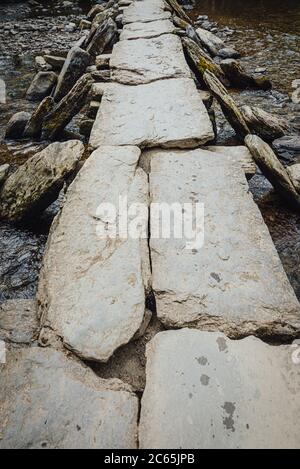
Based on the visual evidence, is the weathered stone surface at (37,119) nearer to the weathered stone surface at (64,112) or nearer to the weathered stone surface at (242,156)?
the weathered stone surface at (64,112)

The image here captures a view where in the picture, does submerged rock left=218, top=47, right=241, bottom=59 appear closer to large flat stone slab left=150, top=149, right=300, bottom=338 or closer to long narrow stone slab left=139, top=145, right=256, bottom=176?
long narrow stone slab left=139, top=145, right=256, bottom=176

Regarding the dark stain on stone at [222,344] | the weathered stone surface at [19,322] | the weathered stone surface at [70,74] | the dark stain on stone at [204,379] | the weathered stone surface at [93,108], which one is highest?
the weathered stone surface at [70,74]

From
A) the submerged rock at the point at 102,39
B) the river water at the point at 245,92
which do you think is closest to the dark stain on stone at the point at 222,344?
the river water at the point at 245,92

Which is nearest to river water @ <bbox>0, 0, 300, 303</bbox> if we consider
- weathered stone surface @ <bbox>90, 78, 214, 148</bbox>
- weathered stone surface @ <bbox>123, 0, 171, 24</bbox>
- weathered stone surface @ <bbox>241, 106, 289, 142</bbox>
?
weathered stone surface @ <bbox>241, 106, 289, 142</bbox>

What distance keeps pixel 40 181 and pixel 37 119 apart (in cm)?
138

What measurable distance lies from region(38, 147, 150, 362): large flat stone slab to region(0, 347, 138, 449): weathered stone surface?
0.10 metres

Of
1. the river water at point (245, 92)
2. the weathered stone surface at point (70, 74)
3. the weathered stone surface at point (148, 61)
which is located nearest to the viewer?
the river water at point (245, 92)

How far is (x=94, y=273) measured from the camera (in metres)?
1.58

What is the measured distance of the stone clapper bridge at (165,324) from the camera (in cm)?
111

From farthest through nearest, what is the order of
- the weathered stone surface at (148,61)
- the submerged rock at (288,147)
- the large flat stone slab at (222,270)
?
the weathered stone surface at (148,61) → the submerged rock at (288,147) → the large flat stone slab at (222,270)

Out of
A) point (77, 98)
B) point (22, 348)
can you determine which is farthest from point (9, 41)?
point (22, 348)

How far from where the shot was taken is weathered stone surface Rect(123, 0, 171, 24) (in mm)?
5322

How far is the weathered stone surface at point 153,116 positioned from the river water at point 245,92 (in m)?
0.57
